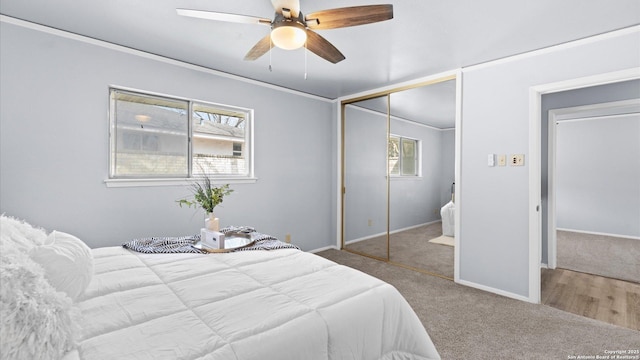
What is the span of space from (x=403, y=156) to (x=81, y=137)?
11.7 ft

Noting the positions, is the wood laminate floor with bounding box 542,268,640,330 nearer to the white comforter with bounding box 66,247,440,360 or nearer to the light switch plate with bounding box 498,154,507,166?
the light switch plate with bounding box 498,154,507,166

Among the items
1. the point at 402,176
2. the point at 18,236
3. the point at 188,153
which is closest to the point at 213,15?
the point at 18,236

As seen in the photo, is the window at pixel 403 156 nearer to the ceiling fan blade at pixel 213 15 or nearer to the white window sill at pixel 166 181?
the white window sill at pixel 166 181

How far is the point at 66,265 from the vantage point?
1223 millimetres

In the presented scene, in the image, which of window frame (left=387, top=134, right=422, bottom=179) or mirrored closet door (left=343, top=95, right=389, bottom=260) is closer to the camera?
window frame (left=387, top=134, right=422, bottom=179)

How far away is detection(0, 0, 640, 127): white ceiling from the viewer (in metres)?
2.11

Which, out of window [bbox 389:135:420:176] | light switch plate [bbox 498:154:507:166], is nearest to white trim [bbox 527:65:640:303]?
light switch plate [bbox 498:154:507:166]

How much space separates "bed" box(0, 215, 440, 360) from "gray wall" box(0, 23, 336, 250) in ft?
3.64

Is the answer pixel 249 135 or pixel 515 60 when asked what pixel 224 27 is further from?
pixel 515 60

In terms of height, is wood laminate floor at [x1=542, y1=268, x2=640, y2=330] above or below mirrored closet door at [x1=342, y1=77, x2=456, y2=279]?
below

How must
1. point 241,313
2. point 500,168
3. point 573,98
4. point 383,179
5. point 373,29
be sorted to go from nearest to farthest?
point 241,313
point 373,29
point 500,168
point 573,98
point 383,179

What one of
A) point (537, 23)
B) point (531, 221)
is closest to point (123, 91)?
point (537, 23)

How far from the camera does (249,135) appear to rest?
3.84 m

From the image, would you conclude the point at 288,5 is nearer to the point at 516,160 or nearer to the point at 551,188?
the point at 516,160
